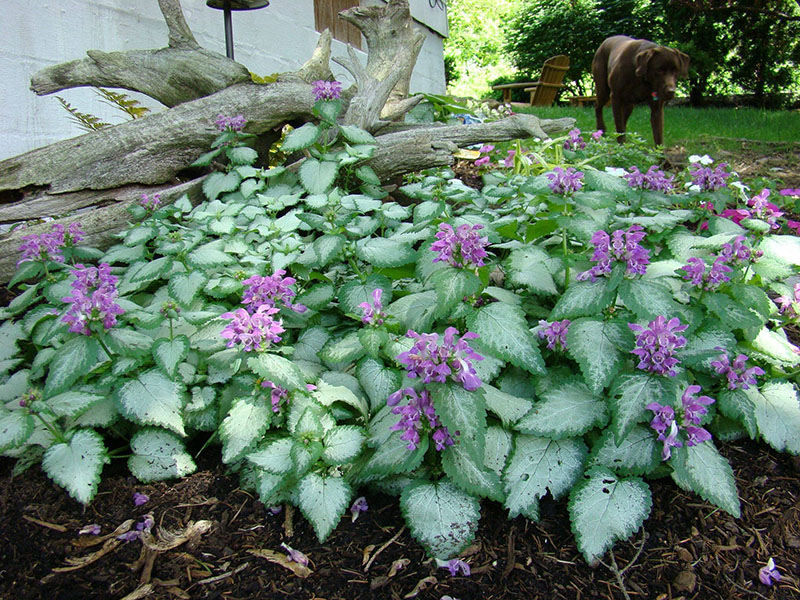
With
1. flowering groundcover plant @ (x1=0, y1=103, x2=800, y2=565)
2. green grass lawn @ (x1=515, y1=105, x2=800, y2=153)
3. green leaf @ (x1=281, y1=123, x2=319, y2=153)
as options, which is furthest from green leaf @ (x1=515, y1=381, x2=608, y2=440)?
green grass lawn @ (x1=515, y1=105, x2=800, y2=153)

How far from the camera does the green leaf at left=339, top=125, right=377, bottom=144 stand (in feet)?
9.50

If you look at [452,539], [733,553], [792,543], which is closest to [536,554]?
[452,539]

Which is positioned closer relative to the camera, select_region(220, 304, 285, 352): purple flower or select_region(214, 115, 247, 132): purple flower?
select_region(220, 304, 285, 352): purple flower

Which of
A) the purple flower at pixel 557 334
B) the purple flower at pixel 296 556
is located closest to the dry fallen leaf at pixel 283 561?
the purple flower at pixel 296 556

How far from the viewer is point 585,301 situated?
5.34 ft

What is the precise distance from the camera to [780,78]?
45.0 feet

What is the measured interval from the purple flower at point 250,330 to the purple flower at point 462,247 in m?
0.53

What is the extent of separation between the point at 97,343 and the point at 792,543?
205 centimetres

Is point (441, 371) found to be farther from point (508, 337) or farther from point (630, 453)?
point (630, 453)

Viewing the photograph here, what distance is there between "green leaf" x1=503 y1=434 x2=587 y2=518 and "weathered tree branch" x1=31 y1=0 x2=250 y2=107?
282 centimetres

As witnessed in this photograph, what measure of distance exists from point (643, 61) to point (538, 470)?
172 inches

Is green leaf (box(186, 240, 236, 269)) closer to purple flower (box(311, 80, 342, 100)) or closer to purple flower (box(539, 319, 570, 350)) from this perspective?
purple flower (box(311, 80, 342, 100))

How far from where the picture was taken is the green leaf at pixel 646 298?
5.10 ft

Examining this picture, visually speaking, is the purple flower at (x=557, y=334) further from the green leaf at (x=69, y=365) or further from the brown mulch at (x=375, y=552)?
the green leaf at (x=69, y=365)
